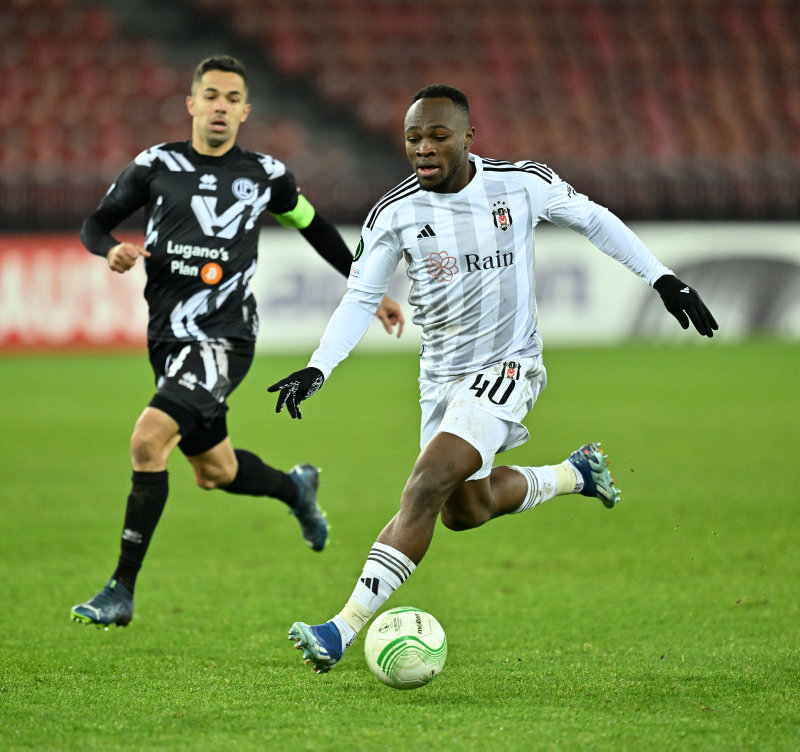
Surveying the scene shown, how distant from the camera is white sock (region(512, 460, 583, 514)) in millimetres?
5250

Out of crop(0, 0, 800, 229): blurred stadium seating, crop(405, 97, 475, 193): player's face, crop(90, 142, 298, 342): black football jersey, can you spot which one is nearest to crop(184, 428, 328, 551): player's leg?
crop(90, 142, 298, 342): black football jersey

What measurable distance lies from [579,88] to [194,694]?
63.3 feet

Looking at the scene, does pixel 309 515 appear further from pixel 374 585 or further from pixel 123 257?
pixel 374 585

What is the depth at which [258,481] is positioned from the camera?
6.29 m

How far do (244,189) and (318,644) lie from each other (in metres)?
2.56

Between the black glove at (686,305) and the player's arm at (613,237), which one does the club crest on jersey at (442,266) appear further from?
the black glove at (686,305)

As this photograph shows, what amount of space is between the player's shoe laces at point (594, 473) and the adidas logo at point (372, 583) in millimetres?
1569

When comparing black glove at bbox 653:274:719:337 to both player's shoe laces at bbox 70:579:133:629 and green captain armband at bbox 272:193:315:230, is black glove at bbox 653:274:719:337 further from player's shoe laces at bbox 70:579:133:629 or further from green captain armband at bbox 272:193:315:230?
player's shoe laces at bbox 70:579:133:629

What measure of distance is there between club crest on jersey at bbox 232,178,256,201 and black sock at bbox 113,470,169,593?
4.44ft

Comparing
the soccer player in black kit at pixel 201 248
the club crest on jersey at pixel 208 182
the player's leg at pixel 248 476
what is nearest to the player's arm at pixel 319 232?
the soccer player in black kit at pixel 201 248

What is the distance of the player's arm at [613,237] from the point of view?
4578 millimetres

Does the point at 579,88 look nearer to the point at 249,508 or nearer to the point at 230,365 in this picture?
the point at 249,508

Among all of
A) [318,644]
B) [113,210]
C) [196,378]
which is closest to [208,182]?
[113,210]

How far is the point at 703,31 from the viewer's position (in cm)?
2272
